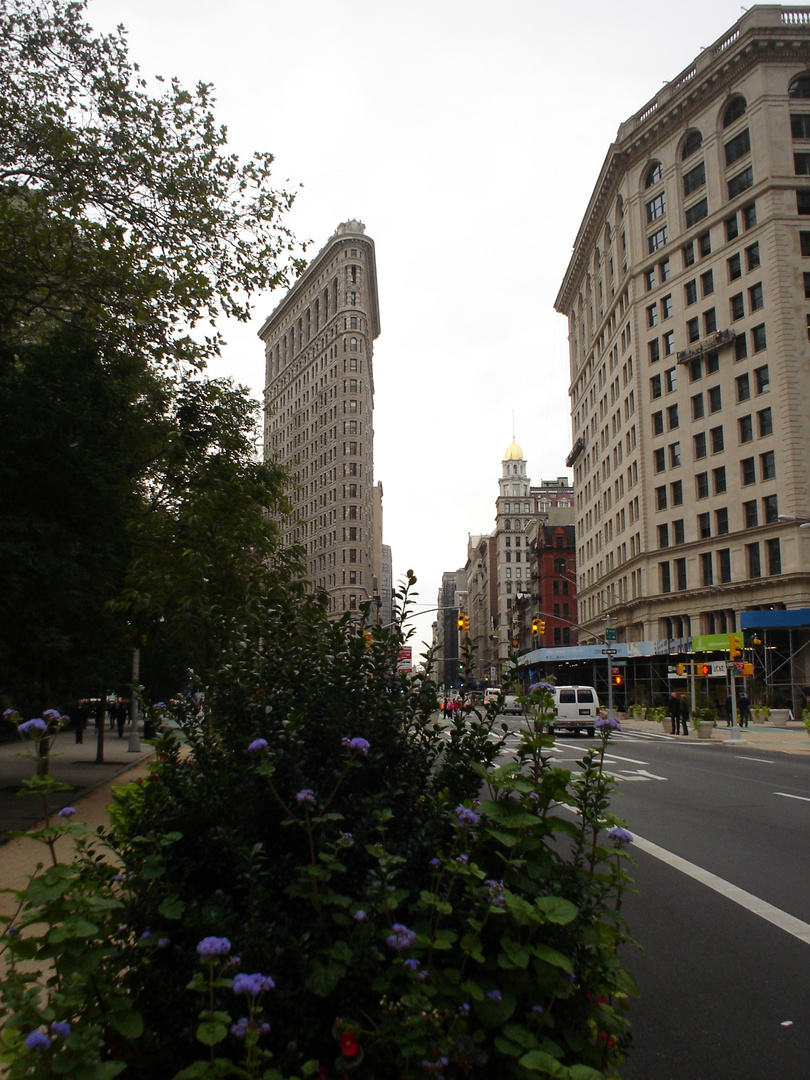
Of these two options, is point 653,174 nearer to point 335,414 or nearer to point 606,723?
point 335,414

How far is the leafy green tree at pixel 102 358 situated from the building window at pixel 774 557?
130ft

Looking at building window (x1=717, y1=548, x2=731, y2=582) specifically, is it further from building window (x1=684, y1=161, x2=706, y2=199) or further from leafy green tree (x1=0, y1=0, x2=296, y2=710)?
leafy green tree (x1=0, y1=0, x2=296, y2=710)

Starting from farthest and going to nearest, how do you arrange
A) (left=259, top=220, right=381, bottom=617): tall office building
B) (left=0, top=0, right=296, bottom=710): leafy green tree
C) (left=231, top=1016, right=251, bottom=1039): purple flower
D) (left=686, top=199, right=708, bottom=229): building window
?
(left=259, top=220, right=381, bottom=617): tall office building < (left=686, top=199, right=708, bottom=229): building window < (left=0, top=0, right=296, bottom=710): leafy green tree < (left=231, top=1016, right=251, bottom=1039): purple flower

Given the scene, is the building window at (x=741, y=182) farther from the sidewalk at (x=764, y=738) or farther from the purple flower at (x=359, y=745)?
the purple flower at (x=359, y=745)

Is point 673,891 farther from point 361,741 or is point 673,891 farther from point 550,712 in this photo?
point 361,741

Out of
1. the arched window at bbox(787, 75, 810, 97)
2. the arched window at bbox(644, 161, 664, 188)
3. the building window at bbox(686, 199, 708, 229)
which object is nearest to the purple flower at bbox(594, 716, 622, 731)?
the building window at bbox(686, 199, 708, 229)

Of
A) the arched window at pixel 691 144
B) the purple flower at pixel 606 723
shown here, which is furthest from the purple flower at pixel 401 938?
the arched window at pixel 691 144

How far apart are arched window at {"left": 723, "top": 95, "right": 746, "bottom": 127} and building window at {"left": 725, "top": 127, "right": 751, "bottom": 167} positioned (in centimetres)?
149

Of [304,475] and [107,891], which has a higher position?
[304,475]

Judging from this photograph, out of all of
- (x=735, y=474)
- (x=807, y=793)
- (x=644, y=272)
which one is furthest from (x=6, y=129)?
(x=644, y=272)

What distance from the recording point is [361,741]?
3.33 meters

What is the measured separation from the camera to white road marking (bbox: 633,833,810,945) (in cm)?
666

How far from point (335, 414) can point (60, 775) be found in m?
95.2

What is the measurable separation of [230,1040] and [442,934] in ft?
2.83
